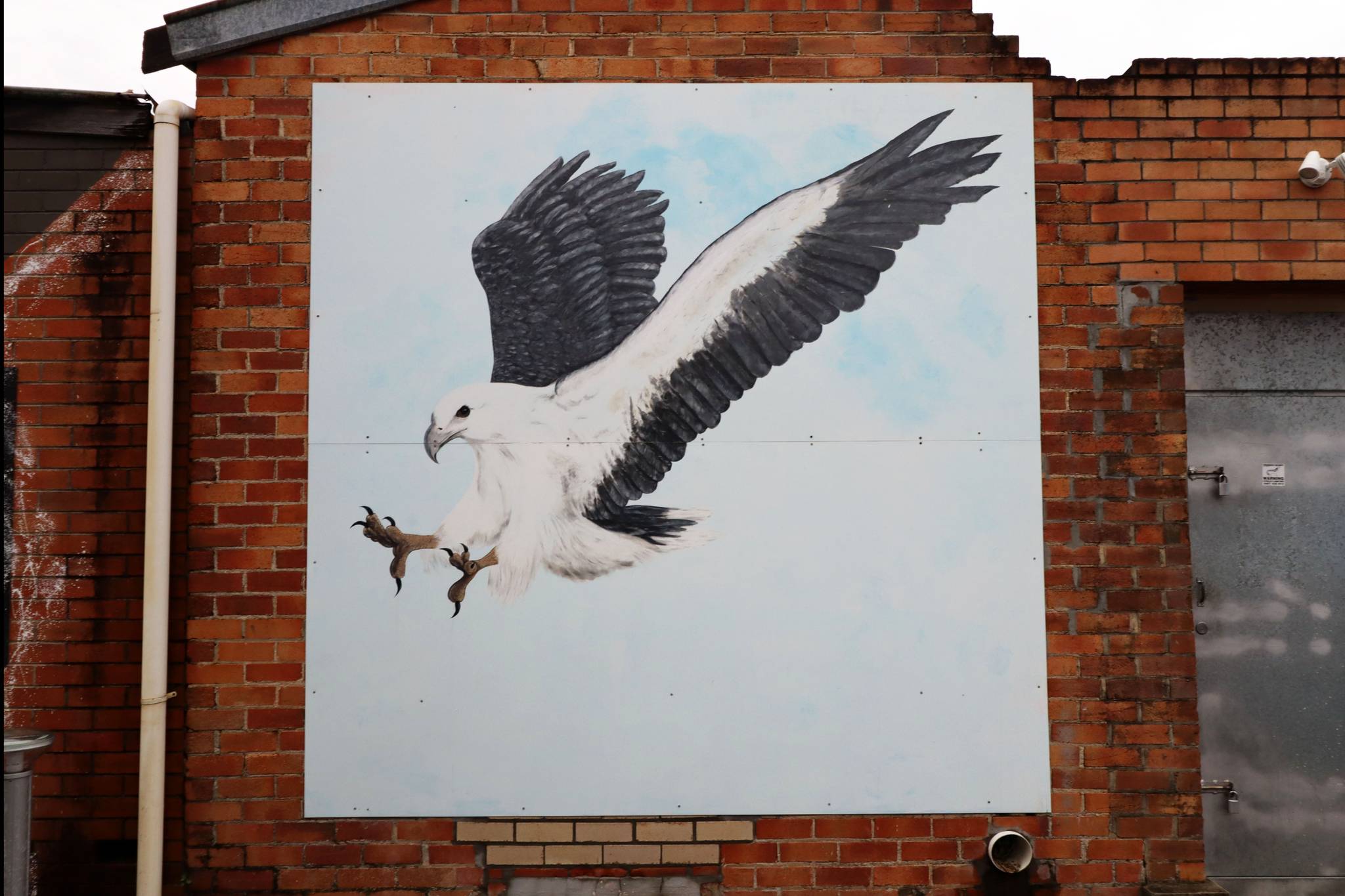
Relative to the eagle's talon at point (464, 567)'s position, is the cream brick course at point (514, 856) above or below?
below

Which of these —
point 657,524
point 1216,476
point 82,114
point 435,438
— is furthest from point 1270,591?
point 82,114

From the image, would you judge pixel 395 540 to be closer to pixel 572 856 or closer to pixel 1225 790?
pixel 572 856

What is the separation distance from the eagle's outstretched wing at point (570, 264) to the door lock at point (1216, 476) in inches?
86.8

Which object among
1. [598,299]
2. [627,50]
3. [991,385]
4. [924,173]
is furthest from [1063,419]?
[627,50]

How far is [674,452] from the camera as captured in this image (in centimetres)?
374

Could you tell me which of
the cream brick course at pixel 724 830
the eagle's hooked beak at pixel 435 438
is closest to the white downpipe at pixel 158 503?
the eagle's hooked beak at pixel 435 438

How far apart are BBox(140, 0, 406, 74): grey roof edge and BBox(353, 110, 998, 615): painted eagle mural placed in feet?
3.34

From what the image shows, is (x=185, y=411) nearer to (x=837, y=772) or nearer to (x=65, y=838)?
(x=65, y=838)

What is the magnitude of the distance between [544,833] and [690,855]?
521mm

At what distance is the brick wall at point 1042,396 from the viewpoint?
144 inches

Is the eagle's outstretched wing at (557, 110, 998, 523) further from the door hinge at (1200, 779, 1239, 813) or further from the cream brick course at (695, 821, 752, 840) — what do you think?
the door hinge at (1200, 779, 1239, 813)

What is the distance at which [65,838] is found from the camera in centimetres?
378

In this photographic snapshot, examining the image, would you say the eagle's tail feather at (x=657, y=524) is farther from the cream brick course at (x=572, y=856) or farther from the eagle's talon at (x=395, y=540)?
the cream brick course at (x=572, y=856)

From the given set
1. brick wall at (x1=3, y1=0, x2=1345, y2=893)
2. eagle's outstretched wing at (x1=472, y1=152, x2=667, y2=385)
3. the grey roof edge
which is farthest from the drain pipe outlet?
the grey roof edge
